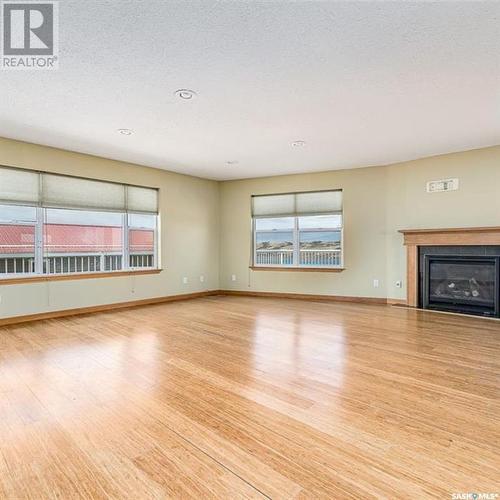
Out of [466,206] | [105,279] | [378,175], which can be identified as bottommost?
[105,279]

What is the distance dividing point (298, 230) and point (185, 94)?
13.2ft

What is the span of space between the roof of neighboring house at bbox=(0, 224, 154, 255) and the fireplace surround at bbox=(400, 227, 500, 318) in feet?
15.6

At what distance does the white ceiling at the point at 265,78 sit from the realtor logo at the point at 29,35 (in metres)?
0.08

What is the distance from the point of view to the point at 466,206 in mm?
4996

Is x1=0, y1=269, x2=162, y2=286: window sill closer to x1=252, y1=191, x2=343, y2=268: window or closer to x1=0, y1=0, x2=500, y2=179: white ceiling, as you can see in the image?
x1=0, y1=0, x2=500, y2=179: white ceiling

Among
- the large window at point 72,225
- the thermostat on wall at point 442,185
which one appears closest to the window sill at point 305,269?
the thermostat on wall at point 442,185

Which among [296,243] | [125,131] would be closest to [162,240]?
[125,131]

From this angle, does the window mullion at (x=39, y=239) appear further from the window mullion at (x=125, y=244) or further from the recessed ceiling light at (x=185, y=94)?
the recessed ceiling light at (x=185, y=94)

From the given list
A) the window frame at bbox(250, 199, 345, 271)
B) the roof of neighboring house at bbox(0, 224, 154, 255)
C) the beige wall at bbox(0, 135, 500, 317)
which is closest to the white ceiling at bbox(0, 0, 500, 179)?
the beige wall at bbox(0, 135, 500, 317)

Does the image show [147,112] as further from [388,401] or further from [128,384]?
[388,401]

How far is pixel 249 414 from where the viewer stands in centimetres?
201

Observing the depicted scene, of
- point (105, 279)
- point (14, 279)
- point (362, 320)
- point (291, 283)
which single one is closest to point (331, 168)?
point (291, 283)

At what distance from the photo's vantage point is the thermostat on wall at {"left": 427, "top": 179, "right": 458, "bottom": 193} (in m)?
5.09

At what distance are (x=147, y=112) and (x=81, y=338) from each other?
Result: 269 cm
